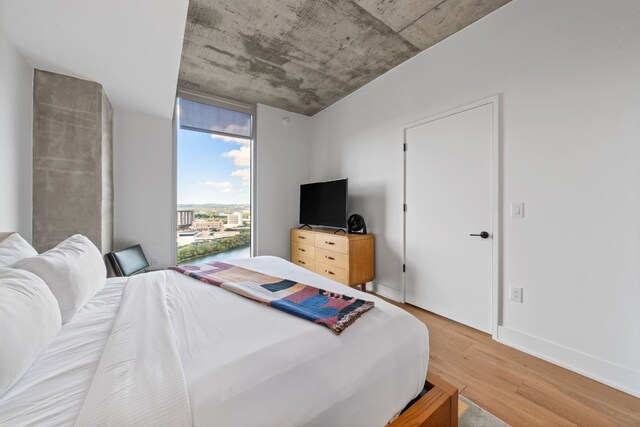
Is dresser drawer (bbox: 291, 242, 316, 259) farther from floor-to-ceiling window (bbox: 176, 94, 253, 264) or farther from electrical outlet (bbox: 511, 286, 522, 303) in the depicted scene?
electrical outlet (bbox: 511, 286, 522, 303)

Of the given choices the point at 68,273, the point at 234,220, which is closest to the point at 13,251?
the point at 68,273

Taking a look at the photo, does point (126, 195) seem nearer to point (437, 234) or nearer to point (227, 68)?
point (227, 68)

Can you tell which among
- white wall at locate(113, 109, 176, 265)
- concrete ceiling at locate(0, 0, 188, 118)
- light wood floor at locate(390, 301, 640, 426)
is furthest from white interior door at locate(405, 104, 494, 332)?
white wall at locate(113, 109, 176, 265)

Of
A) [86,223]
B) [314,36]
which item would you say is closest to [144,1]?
[314,36]

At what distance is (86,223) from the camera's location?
92.7 inches

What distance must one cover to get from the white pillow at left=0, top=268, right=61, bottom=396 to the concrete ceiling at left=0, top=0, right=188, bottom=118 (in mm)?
1590

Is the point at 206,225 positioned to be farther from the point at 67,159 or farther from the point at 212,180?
the point at 67,159

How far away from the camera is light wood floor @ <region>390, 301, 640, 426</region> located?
4.49 ft

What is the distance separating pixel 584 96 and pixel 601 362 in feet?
5.87

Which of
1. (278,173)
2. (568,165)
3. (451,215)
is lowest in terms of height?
(451,215)

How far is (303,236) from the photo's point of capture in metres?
3.89

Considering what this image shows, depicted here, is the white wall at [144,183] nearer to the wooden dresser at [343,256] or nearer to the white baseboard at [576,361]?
the wooden dresser at [343,256]

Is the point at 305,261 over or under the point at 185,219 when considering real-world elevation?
under

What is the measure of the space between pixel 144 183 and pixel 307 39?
2.62m
